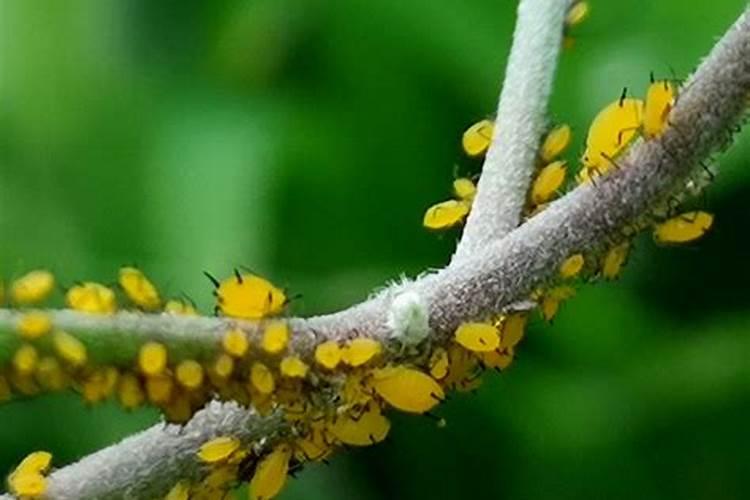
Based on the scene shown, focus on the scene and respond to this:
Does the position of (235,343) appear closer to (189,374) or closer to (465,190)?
(189,374)

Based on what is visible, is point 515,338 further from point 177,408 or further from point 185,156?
point 185,156

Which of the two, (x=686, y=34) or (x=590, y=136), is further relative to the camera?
(x=686, y=34)

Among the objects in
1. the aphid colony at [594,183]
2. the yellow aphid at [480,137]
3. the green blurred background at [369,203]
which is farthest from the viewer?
the green blurred background at [369,203]

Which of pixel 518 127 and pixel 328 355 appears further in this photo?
pixel 518 127

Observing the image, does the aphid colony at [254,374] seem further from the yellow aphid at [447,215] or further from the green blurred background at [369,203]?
the green blurred background at [369,203]

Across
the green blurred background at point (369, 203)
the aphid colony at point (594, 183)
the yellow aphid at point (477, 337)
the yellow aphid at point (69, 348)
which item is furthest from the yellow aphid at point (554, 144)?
the green blurred background at point (369, 203)

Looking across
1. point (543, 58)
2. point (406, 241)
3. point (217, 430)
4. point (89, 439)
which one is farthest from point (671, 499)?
point (217, 430)

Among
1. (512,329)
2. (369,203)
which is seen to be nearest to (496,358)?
(512,329)

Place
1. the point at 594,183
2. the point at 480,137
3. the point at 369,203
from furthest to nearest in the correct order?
the point at 369,203
the point at 480,137
the point at 594,183
